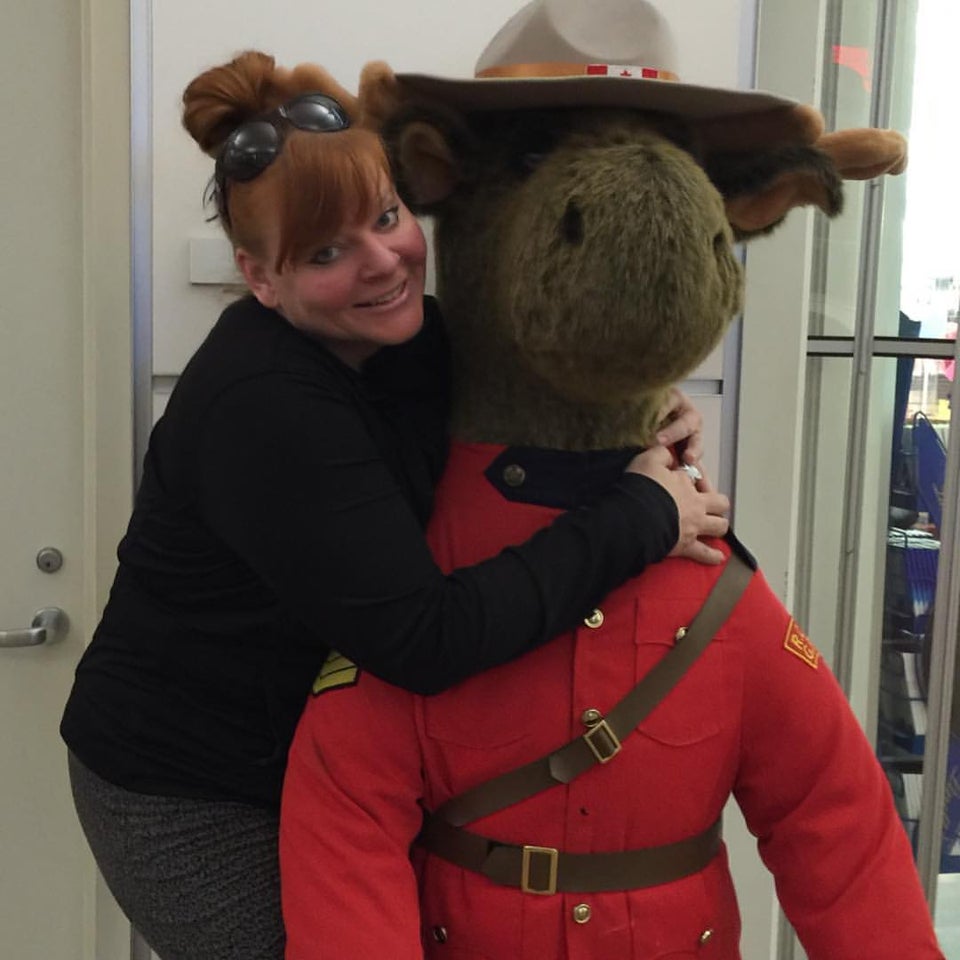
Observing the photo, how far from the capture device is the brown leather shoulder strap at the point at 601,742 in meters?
0.85

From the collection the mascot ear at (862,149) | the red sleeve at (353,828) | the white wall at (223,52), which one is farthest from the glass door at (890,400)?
the red sleeve at (353,828)

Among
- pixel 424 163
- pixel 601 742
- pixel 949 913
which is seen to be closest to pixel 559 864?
pixel 601 742

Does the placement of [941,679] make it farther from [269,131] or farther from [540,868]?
[269,131]

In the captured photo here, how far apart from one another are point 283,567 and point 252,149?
344mm

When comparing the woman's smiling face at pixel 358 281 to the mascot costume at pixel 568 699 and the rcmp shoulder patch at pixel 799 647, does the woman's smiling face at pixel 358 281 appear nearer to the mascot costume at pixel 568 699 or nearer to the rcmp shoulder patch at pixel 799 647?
the mascot costume at pixel 568 699

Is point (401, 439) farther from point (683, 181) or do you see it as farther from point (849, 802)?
point (849, 802)

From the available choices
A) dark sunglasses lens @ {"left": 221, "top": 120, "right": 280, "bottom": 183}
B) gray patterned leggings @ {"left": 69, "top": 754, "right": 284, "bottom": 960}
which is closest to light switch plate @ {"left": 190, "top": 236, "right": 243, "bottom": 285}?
dark sunglasses lens @ {"left": 221, "top": 120, "right": 280, "bottom": 183}

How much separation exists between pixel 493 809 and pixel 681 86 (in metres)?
0.66

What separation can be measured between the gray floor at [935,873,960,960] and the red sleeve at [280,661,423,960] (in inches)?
43.4

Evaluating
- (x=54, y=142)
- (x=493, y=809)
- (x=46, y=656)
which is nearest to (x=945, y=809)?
(x=493, y=809)

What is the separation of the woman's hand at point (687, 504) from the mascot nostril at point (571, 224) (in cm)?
22

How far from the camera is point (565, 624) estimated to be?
32.4 inches

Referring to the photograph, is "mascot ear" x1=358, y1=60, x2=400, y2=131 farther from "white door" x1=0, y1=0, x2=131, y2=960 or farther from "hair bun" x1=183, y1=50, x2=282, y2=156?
"white door" x1=0, y1=0, x2=131, y2=960

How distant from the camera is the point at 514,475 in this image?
0.90 m
